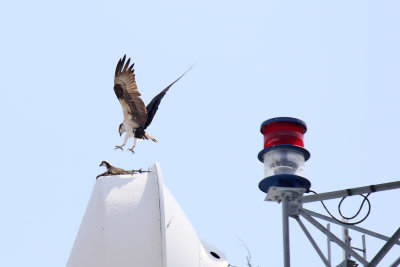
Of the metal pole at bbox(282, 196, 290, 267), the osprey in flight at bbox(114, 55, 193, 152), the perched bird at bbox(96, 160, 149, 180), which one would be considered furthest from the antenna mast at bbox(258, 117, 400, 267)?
the osprey in flight at bbox(114, 55, 193, 152)

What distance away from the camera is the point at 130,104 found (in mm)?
11438

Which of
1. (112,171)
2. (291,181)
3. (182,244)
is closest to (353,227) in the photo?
(291,181)

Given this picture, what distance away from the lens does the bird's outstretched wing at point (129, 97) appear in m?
11.4

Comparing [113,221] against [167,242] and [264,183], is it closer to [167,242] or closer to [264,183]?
[167,242]

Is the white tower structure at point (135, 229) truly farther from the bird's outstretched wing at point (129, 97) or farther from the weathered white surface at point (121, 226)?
the bird's outstretched wing at point (129, 97)

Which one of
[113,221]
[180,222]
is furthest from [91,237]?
[180,222]

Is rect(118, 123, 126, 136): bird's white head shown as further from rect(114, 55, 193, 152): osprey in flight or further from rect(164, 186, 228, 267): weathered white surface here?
rect(164, 186, 228, 267): weathered white surface

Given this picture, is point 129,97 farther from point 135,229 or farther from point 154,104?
point 135,229

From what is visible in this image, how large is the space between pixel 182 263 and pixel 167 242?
0.24 meters

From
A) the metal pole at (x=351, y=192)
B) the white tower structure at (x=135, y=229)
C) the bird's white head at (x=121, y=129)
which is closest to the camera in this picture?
the metal pole at (x=351, y=192)

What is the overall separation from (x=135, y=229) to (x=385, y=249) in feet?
8.72

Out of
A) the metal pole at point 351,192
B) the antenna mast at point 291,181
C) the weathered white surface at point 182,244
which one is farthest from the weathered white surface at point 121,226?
the metal pole at point 351,192

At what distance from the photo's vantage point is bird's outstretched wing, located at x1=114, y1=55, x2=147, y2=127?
449 inches

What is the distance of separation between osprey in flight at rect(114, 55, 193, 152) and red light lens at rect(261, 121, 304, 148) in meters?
3.94
